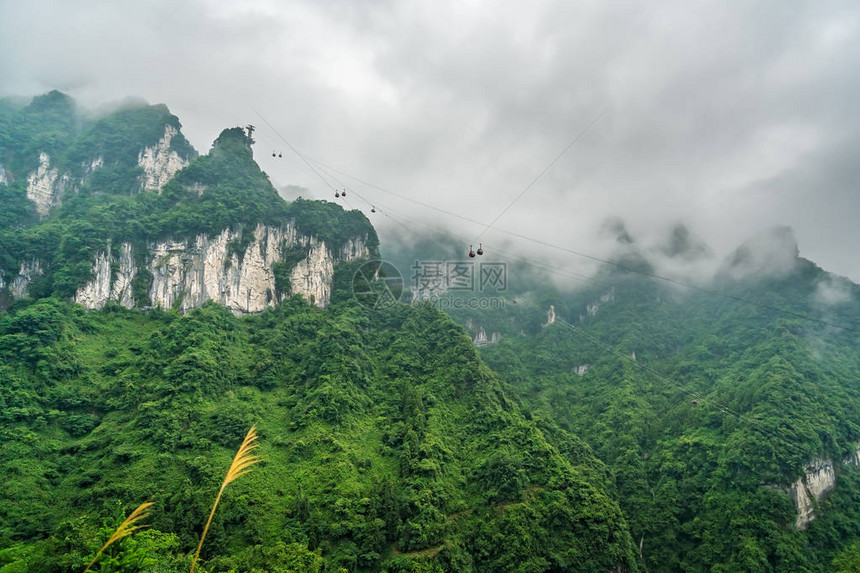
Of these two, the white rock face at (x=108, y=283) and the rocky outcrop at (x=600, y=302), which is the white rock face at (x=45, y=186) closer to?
the white rock face at (x=108, y=283)

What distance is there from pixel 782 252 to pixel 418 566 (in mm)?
105783

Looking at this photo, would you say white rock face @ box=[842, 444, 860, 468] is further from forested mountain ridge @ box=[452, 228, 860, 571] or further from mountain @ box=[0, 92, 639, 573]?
mountain @ box=[0, 92, 639, 573]

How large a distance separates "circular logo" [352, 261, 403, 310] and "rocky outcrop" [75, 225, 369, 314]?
4989mm

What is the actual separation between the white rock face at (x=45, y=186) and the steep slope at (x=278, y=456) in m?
34.8

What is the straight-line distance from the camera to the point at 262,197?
82.5 metres

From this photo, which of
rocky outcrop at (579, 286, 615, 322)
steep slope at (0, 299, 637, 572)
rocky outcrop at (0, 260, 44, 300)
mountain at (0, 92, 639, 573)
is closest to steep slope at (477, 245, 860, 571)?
rocky outcrop at (579, 286, 615, 322)

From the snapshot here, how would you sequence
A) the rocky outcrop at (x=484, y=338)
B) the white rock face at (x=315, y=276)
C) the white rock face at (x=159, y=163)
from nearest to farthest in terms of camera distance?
the white rock face at (x=315, y=276) < the white rock face at (x=159, y=163) < the rocky outcrop at (x=484, y=338)

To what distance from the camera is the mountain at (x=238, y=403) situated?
38906 mm

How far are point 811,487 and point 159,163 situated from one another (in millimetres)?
107240

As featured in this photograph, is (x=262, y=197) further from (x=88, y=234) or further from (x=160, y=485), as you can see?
(x=160, y=485)

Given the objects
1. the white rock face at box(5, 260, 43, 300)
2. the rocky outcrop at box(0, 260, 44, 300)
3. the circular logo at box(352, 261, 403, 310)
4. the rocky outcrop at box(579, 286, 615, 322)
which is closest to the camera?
the rocky outcrop at box(0, 260, 44, 300)

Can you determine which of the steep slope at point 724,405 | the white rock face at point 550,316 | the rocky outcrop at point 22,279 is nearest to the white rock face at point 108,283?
the rocky outcrop at point 22,279

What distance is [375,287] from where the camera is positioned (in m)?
82.6

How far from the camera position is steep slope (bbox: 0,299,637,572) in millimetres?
37781
